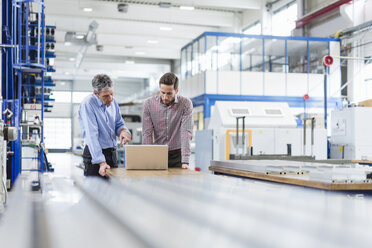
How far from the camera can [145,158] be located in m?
2.72

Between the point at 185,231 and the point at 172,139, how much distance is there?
209cm

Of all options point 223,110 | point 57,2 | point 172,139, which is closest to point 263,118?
point 223,110

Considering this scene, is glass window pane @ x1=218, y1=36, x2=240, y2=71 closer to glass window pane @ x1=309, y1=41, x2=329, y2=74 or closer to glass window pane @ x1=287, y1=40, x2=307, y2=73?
glass window pane @ x1=287, y1=40, x2=307, y2=73

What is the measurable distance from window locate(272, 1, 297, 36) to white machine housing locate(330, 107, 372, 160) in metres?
6.18

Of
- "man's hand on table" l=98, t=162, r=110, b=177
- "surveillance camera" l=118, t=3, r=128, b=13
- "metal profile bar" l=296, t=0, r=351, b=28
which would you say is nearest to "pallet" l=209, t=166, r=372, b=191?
"man's hand on table" l=98, t=162, r=110, b=177

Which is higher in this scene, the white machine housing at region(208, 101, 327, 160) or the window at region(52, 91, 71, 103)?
the window at region(52, 91, 71, 103)

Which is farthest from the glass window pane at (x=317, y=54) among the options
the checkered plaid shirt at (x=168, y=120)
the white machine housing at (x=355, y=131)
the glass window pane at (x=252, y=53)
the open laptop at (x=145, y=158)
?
the open laptop at (x=145, y=158)

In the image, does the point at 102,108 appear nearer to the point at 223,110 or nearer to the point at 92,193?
the point at 92,193

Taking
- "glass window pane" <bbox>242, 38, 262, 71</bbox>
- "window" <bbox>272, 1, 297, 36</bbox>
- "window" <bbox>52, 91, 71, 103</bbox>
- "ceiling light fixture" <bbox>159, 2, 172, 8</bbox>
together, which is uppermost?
"ceiling light fixture" <bbox>159, 2, 172, 8</bbox>

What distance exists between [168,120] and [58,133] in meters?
23.6

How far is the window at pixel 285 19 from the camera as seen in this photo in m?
12.7

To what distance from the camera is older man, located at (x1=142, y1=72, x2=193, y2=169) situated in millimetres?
2881

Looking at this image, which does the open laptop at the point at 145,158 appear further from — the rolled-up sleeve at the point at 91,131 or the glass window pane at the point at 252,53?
the glass window pane at the point at 252,53

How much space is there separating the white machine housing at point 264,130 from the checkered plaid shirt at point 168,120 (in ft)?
13.6
